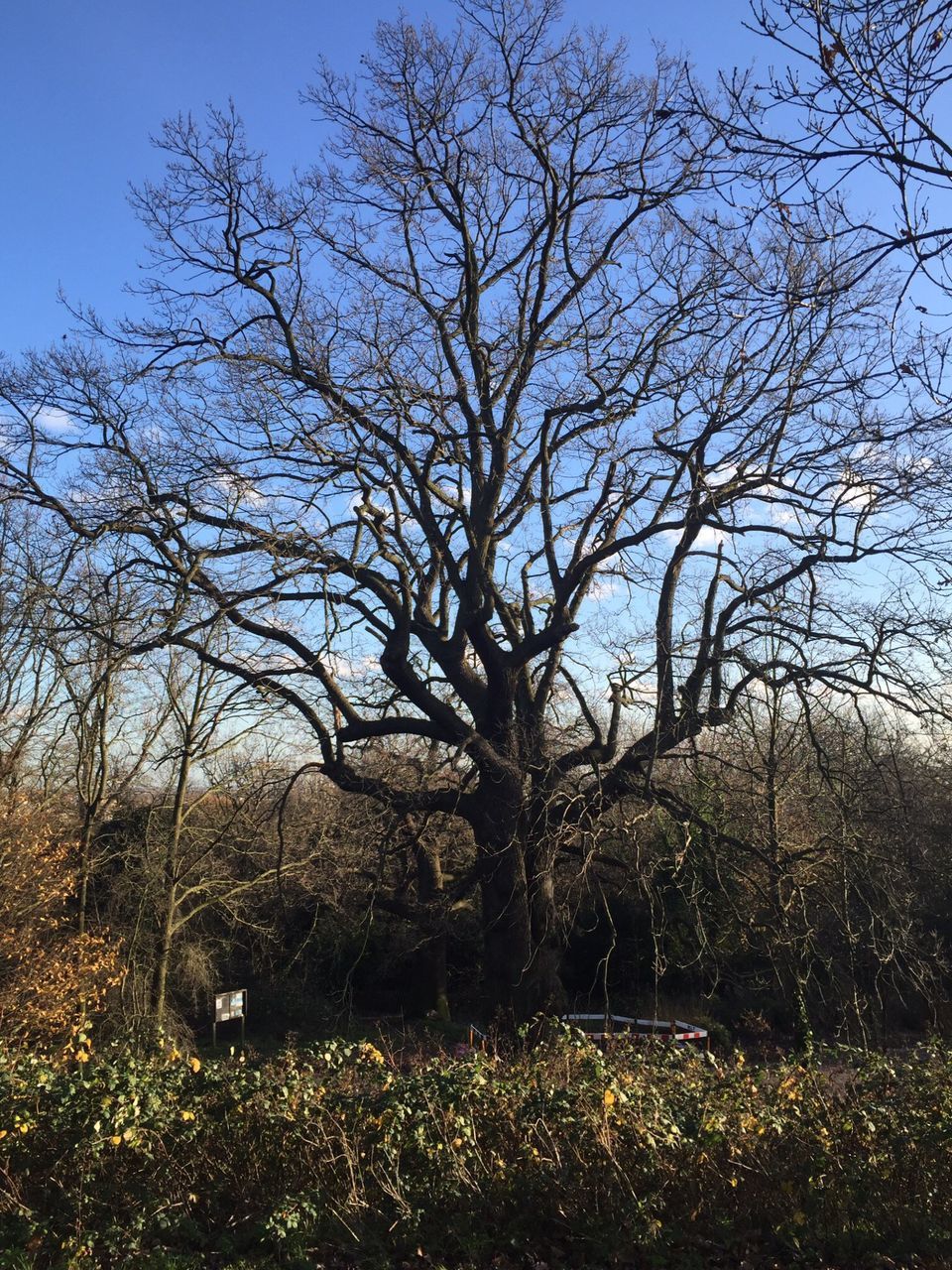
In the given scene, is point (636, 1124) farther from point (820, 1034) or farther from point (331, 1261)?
point (820, 1034)

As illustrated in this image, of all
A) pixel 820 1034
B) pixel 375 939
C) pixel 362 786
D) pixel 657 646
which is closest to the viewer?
pixel 657 646

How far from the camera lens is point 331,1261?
15.9 feet

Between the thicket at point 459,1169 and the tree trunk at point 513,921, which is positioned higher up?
the tree trunk at point 513,921

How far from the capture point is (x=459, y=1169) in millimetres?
5246

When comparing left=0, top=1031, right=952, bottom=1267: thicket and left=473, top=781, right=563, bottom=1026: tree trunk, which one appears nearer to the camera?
left=0, top=1031, right=952, bottom=1267: thicket

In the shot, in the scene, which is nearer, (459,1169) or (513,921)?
(459,1169)

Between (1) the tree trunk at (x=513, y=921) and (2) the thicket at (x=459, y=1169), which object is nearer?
(2) the thicket at (x=459, y=1169)

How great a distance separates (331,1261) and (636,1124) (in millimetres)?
1676

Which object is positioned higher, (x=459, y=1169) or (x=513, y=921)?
(x=513, y=921)

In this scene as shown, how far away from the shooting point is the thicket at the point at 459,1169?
4855 mm

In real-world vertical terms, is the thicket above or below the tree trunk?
below

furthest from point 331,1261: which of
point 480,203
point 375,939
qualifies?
point 375,939

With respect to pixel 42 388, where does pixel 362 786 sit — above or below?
below

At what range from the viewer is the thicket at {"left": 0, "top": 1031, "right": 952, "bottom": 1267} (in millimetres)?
4855
